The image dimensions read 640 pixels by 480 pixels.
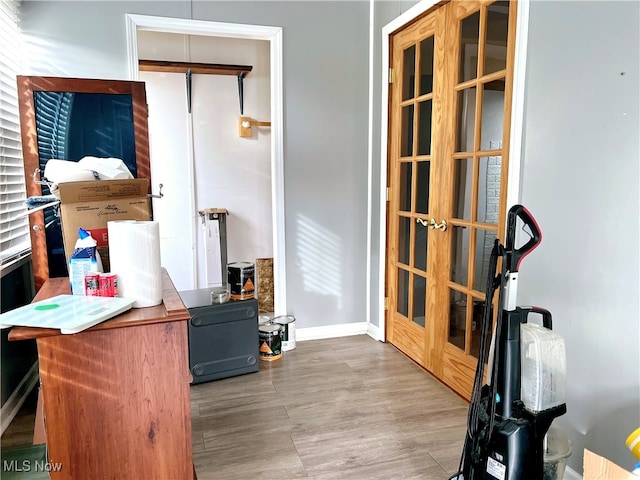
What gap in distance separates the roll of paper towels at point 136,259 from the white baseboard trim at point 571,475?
1745 mm

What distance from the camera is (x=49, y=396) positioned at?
1450mm

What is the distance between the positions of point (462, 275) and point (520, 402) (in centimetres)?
116

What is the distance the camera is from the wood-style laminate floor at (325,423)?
6.64ft

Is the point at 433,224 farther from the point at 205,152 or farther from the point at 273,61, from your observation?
the point at 205,152

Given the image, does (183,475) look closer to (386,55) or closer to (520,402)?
(520,402)

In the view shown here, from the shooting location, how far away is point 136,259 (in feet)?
5.28

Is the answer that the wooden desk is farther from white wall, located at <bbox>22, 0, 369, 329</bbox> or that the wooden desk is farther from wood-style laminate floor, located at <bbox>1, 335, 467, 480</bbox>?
white wall, located at <bbox>22, 0, 369, 329</bbox>

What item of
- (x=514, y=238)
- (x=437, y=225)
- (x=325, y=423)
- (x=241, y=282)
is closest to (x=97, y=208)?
(x=241, y=282)

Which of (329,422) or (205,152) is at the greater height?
(205,152)

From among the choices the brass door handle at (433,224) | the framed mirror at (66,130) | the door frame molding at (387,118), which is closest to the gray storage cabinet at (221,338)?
the framed mirror at (66,130)

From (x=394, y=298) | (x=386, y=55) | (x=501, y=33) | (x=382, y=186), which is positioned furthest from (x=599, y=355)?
(x=386, y=55)

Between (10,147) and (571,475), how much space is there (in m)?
3.34

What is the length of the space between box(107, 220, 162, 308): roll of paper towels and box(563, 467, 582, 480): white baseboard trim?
174 centimetres

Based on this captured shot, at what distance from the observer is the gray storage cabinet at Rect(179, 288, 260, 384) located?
110 inches
